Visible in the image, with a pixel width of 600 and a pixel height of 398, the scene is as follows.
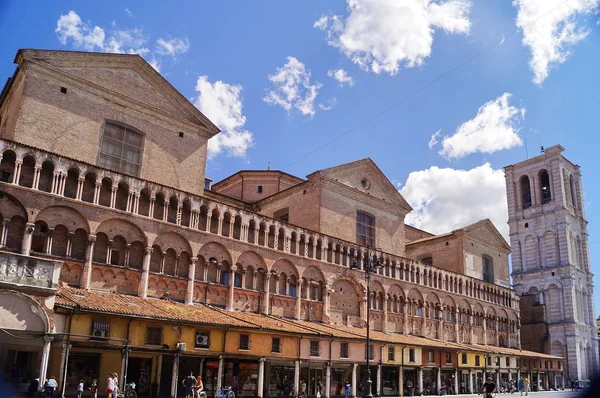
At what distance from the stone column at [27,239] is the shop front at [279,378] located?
13953mm

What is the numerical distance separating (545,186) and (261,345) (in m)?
53.8

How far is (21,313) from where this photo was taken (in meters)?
20.5

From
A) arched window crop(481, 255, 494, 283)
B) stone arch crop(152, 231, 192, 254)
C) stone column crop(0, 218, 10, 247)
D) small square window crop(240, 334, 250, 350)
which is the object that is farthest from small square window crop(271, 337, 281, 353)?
arched window crop(481, 255, 494, 283)

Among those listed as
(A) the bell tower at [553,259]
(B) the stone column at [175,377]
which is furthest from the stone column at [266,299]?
(A) the bell tower at [553,259]

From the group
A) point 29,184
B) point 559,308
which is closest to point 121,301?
point 29,184

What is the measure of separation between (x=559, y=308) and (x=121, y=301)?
5685cm

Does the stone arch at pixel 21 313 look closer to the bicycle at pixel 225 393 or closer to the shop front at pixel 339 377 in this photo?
the bicycle at pixel 225 393

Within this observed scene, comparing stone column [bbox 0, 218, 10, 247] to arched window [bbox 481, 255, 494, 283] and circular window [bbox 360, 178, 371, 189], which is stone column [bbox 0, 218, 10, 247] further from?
arched window [bbox 481, 255, 494, 283]

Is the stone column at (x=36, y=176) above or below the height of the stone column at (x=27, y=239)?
above

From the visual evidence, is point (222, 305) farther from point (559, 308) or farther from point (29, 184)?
point (559, 308)

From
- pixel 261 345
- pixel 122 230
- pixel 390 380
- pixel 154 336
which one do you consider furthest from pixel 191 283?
pixel 390 380

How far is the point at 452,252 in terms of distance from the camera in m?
54.3

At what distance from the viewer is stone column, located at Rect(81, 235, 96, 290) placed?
25938 millimetres

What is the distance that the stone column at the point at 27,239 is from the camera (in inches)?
947
